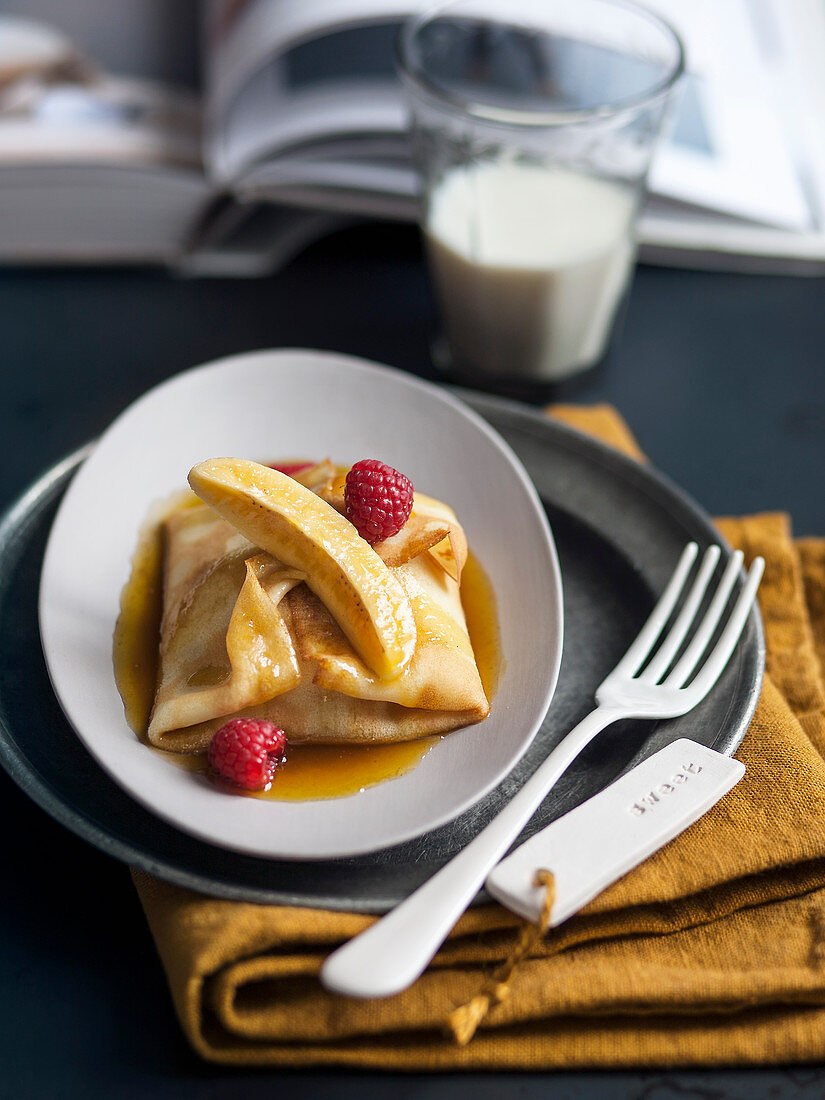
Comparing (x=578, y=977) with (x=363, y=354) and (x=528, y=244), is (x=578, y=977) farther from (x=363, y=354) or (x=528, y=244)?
Answer: (x=363, y=354)

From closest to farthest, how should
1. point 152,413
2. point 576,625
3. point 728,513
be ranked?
point 576,625 < point 152,413 < point 728,513

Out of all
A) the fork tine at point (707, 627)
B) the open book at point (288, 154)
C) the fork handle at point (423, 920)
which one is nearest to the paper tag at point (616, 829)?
the fork handle at point (423, 920)

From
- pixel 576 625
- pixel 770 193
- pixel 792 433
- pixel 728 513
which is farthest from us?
pixel 770 193

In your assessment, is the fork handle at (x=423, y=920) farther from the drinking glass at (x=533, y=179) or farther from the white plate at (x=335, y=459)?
the drinking glass at (x=533, y=179)

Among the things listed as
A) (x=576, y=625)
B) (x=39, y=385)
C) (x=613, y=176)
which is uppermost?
(x=613, y=176)

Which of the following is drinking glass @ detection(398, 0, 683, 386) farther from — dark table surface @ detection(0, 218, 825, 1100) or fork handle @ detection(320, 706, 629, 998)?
fork handle @ detection(320, 706, 629, 998)

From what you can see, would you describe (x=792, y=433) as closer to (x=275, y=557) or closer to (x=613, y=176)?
(x=613, y=176)

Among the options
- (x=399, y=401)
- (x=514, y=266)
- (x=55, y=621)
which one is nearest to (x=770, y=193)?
(x=514, y=266)

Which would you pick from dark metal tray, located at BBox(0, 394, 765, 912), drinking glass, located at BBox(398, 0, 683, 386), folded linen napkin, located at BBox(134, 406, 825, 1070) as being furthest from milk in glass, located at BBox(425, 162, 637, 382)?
folded linen napkin, located at BBox(134, 406, 825, 1070)
